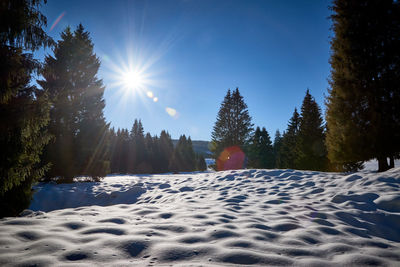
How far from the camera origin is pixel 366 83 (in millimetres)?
8250

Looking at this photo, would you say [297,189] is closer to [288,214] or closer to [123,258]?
[288,214]

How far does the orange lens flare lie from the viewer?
21320 millimetres

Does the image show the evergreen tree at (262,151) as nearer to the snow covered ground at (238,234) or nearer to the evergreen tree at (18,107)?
the snow covered ground at (238,234)

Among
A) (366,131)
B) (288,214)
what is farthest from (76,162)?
(366,131)

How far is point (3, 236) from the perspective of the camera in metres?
2.49

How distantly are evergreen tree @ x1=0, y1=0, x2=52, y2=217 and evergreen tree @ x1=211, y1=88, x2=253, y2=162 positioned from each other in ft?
63.6

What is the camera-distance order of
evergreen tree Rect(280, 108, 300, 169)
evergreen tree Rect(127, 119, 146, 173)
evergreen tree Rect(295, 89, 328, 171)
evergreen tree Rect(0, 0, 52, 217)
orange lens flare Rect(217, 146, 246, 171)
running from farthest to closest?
evergreen tree Rect(127, 119, 146, 173), evergreen tree Rect(280, 108, 300, 169), orange lens flare Rect(217, 146, 246, 171), evergreen tree Rect(295, 89, 328, 171), evergreen tree Rect(0, 0, 52, 217)

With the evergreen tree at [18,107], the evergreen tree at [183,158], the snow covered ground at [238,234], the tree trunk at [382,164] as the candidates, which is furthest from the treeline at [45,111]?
the evergreen tree at [183,158]

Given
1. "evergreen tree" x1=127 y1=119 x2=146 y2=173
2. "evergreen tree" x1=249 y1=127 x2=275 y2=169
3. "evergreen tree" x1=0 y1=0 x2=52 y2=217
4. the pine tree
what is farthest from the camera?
"evergreen tree" x1=127 y1=119 x2=146 y2=173

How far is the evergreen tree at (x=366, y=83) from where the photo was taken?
7.72m

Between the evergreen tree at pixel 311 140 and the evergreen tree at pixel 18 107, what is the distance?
19.3 metres

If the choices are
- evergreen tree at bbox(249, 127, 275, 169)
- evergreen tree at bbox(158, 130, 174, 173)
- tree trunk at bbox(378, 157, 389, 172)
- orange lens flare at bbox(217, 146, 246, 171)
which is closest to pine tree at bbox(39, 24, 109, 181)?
orange lens flare at bbox(217, 146, 246, 171)

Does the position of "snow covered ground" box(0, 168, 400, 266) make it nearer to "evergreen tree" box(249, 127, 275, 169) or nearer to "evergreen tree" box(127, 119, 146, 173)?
"evergreen tree" box(249, 127, 275, 169)

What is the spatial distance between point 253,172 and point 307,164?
11149mm
